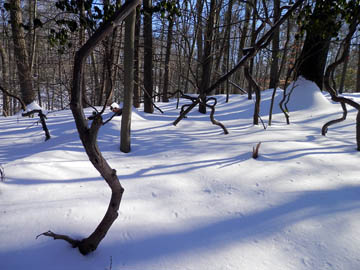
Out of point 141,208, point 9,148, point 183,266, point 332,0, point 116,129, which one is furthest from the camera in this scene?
point 116,129

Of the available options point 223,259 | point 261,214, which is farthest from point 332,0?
point 223,259

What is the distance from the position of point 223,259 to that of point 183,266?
28 centimetres

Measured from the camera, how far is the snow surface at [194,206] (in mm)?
1500

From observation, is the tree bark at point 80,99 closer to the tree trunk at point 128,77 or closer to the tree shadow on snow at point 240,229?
the tree shadow on snow at point 240,229

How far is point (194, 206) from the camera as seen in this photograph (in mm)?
2086

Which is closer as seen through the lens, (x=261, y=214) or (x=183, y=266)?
(x=183, y=266)

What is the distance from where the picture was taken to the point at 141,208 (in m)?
2.01

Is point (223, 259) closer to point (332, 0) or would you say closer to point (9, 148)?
point (332, 0)

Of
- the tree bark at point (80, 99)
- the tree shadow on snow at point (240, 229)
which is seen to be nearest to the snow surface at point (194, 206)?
the tree shadow on snow at point (240, 229)

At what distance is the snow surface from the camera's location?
150cm

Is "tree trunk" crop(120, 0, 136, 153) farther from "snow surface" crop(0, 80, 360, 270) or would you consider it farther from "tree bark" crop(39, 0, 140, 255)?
"tree bark" crop(39, 0, 140, 255)

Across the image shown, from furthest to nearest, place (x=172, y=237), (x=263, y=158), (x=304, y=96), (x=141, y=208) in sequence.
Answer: (x=304, y=96) < (x=263, y=158) < (x=141, y=208) < (x=172, y=237)

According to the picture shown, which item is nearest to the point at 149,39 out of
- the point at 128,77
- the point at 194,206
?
the point at 128,77

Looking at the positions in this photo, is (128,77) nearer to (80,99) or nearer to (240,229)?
(80,99)
